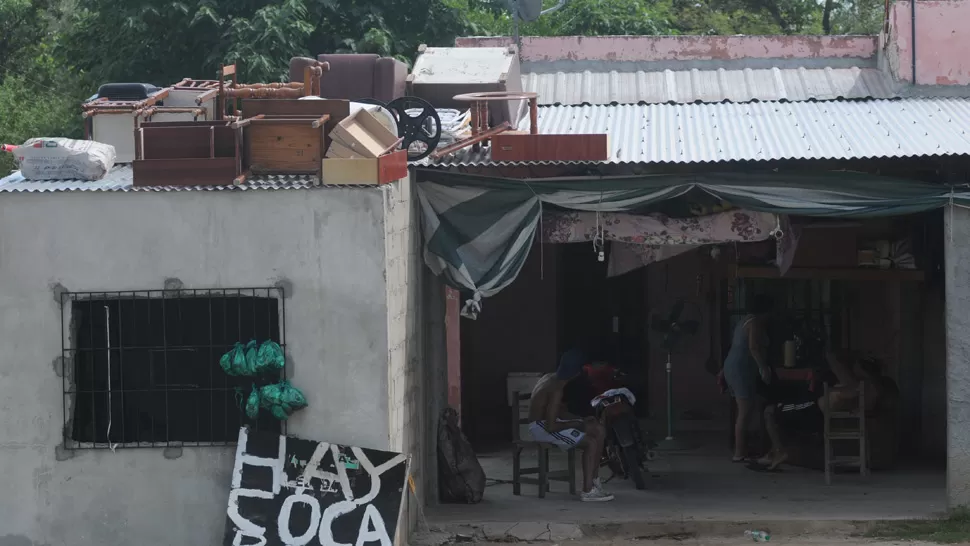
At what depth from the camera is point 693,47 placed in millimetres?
12859

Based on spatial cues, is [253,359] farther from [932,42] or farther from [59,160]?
[932,42]

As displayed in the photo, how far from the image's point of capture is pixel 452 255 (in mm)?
9266

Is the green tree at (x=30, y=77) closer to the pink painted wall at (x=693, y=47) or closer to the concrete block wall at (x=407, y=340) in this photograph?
the pink painted wall at (x=693, y=47)

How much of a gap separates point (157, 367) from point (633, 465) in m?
4.55

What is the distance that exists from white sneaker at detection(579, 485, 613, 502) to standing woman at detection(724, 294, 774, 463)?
81.6 inches

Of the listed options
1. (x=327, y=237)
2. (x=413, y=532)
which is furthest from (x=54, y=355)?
(x=413, y=532)

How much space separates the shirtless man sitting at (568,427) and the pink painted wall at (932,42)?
4.32m

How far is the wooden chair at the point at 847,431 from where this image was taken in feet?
35.4

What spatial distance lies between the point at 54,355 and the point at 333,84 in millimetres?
3768

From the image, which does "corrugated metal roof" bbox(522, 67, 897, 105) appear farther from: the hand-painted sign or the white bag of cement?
the hand-painted sign

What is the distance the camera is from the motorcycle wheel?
10.8 m

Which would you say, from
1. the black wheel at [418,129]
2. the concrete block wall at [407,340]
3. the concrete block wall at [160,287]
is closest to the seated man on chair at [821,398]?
the concrete block wall at [407,340]

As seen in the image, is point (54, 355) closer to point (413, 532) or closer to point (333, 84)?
point (413, 532)

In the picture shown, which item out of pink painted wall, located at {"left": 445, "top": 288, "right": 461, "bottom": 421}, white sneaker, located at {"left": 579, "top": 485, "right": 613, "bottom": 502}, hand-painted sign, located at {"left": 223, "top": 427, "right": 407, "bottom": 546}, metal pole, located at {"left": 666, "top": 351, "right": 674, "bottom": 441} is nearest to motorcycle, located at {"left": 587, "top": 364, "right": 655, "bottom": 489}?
white sneaker, located at {"left": 579, "top": 485, "right": 613, "bottom": 502}
